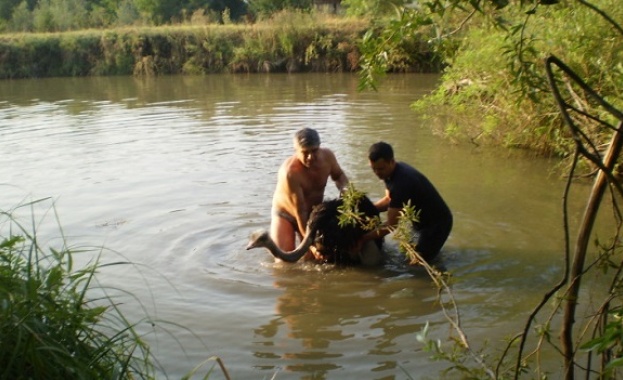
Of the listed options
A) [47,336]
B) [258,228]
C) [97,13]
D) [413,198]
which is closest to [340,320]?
[413,198]

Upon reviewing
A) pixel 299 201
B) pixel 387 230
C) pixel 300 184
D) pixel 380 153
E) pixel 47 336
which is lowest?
pixel 387 230

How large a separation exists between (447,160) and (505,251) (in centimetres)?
433

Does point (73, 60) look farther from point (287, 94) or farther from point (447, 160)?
point (447, 160)

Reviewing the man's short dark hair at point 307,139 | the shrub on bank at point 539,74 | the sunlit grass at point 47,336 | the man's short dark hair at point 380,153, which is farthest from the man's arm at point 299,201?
the sunlit grass at point 47,336

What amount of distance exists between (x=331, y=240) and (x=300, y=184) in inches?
26.9

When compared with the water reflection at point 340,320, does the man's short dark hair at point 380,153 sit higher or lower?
higher

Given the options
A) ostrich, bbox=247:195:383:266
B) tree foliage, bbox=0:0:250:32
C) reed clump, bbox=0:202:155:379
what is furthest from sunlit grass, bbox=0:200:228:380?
tree foliage, bbox=0:0:250:32

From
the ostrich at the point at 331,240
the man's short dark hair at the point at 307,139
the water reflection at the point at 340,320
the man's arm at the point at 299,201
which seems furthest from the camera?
the man's arm at the point at 299,201

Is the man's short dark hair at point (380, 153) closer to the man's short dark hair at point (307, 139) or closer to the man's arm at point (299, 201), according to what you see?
the man's short dark hair at point (307, 139)

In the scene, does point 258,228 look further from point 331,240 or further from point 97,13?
point 97,13

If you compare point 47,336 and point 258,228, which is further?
point 258,228

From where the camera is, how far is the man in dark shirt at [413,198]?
645cm

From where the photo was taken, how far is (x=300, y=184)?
23.9 feet

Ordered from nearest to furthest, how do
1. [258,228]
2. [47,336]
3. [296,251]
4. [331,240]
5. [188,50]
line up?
A: [47,336]
[296,251]
[331,240]
[258,228]
[188,50]
